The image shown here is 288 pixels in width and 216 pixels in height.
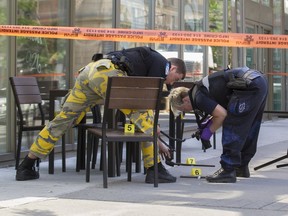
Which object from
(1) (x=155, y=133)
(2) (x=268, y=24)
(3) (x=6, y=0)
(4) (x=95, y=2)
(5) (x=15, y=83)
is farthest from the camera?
(2) (x=268, y=24)

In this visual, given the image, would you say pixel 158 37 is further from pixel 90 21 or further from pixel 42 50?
pixel 90 21

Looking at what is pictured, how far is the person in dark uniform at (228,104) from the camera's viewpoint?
7363 millimetres

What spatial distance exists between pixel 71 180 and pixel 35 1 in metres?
3.04

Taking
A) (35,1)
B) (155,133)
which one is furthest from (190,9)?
(155,133)

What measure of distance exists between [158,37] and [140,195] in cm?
351

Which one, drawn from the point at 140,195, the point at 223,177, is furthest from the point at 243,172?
the point at 140,195

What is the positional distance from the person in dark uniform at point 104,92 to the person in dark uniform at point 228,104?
0.28 meters

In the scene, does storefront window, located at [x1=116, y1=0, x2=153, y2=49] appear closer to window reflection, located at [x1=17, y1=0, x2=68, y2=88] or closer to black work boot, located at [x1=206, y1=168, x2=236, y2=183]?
window reflection, located at [x1=17, y1=0, x2=68, y2=88]

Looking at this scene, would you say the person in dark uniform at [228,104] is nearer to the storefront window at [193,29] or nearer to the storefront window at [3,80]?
the storefront window at [3,80]

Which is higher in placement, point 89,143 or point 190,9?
point 190,9

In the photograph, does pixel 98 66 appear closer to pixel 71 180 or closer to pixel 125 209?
pixel 71 180

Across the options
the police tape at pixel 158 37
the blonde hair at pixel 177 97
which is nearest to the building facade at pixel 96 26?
the police tape at pixel 158 37

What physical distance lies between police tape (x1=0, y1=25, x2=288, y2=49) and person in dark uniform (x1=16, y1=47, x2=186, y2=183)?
1621 mm

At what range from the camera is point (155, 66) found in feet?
24.1
